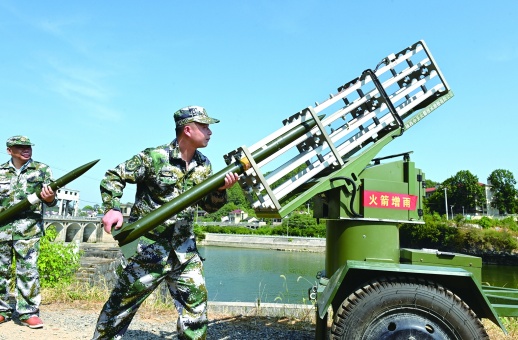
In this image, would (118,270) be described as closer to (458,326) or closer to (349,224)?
(349,224)

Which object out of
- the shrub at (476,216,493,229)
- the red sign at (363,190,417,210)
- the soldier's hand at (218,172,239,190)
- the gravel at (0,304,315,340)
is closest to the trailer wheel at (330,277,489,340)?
the red sign at (363,190,417,210)

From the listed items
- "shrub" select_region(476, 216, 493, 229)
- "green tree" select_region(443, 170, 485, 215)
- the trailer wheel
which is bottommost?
the trailer wheel

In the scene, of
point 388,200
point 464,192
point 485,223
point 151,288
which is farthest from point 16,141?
point 464,192

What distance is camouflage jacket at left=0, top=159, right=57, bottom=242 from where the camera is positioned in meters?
5.23

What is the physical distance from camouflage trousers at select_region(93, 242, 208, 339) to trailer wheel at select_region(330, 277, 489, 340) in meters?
1.13

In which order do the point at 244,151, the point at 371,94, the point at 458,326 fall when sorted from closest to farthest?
the point at 458,326 < the point at 244,151 < the point at 371,94

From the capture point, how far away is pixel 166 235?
3682 millimetres

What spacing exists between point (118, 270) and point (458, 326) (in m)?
2.77

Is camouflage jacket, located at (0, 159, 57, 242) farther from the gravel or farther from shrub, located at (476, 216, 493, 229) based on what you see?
shrub, located at (476, 216, 493, 229)

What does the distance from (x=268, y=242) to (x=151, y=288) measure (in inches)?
2344

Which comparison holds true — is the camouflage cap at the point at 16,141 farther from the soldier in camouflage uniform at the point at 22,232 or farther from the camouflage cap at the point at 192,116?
the camouflage cap at the point at 192,116

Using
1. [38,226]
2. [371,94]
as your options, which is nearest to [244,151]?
[371,94]

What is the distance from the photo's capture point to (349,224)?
167 inches

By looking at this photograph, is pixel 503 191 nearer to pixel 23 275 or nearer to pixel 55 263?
pixel 55 263
